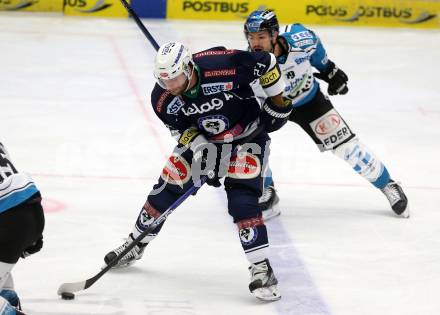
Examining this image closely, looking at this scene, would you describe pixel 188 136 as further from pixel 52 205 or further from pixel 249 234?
pixel 52 205

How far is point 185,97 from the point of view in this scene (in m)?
4.63

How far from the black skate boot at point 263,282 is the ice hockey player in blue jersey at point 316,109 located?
1.10 metres

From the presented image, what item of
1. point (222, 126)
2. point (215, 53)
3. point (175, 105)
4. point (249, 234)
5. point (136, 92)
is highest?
point (215, 53)

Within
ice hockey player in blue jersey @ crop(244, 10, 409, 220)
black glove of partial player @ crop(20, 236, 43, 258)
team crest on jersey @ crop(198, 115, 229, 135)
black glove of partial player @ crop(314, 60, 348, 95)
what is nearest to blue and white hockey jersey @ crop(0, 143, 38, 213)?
black glove of partial player @ crop(20, 236, 43, 258)

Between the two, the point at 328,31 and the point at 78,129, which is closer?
the point at 78,129

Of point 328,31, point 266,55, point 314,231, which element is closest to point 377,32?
point 328,31

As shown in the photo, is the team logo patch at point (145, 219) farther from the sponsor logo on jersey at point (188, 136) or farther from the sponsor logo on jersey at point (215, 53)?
the sponsor logo on jersey at point (215, 53)

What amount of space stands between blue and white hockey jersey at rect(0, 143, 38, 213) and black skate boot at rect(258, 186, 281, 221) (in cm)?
215

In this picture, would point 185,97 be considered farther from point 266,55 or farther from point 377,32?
point 377,32

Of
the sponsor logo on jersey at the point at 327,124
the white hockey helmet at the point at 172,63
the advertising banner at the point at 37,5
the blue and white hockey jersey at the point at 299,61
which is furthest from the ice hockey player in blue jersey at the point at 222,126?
the advertising banner at the point at 37,5

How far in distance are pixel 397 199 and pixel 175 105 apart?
5.75 ft

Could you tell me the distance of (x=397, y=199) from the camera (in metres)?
5.81

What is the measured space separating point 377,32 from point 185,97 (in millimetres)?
6401

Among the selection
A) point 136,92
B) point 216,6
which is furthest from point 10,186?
point 216,6
